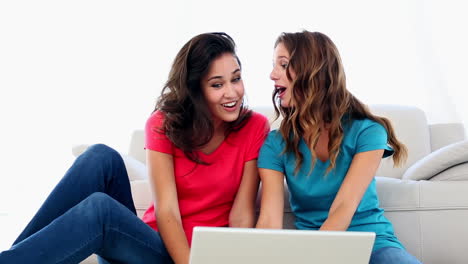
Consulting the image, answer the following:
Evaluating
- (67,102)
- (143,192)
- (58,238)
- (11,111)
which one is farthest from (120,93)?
(58,238)

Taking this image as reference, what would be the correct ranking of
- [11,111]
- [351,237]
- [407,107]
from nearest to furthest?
1. [351,237]
2. [407,107]
3. [11,111]

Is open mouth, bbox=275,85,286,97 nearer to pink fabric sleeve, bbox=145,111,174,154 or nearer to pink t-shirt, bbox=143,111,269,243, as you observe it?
pink t-shirt, bbox=143,111,269,243

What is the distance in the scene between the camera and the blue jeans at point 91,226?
5.02 feet

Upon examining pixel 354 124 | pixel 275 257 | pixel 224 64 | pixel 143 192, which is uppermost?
pixel 224 64

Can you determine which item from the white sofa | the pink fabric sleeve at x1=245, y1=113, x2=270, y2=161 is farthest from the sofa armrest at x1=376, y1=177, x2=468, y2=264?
the pink fabric sleeve at x1=245, y1=113, x2=270, y2=161

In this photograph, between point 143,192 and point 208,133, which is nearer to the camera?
point 208,133

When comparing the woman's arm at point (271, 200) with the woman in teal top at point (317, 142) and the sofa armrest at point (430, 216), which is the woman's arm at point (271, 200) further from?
the sofa armrest at point (430, 216)

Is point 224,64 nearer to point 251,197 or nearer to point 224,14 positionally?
point 251,197

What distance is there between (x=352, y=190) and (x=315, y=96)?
31cm

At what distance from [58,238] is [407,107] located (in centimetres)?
215

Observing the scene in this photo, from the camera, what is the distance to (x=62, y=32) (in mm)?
4254

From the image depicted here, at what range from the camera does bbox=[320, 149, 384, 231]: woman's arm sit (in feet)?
5.88

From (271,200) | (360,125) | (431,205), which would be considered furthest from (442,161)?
(271,200)

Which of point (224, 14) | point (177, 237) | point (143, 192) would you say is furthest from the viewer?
point (224, 14)
